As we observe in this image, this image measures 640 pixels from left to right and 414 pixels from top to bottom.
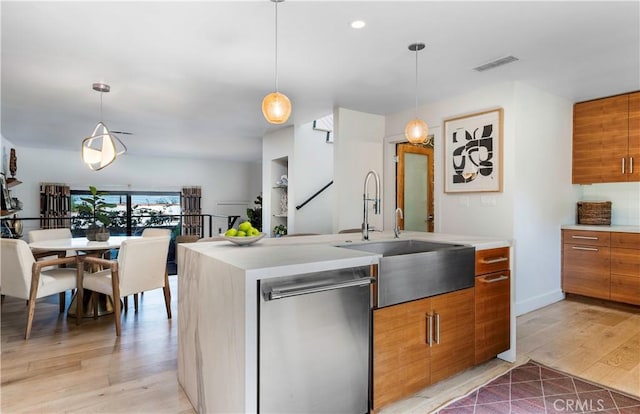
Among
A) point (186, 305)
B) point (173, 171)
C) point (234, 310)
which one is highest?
point (173, 171)

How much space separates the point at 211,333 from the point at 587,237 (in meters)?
4.43

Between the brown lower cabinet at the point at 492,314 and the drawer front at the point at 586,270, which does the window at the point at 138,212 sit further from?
the drawer front at the point at 586,270

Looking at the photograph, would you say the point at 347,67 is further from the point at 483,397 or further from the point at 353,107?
the point at 483,397

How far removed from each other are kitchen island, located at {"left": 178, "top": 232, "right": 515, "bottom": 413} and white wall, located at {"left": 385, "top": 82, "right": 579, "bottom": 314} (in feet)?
8.05

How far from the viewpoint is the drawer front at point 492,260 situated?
2.38m

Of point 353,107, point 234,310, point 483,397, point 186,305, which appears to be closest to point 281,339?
point 234,310

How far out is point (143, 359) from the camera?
8.72 feet

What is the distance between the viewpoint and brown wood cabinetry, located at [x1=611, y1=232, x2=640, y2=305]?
149 inches

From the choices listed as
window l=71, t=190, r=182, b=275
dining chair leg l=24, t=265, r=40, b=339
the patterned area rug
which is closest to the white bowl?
the patterned area rug

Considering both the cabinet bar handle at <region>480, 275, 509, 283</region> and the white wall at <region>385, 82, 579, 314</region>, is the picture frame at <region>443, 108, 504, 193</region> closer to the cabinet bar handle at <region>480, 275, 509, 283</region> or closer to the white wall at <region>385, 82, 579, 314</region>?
the white wall at <region>385, 82, 579, 314</region>

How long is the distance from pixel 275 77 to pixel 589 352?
11.7 feet

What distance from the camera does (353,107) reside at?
4641 mm

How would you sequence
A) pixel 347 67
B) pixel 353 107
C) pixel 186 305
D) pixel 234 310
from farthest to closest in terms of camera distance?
pixel 353 107
pixel 347 67
pixel 186 305
pixel 234 310

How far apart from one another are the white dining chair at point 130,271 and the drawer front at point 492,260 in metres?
2.77
